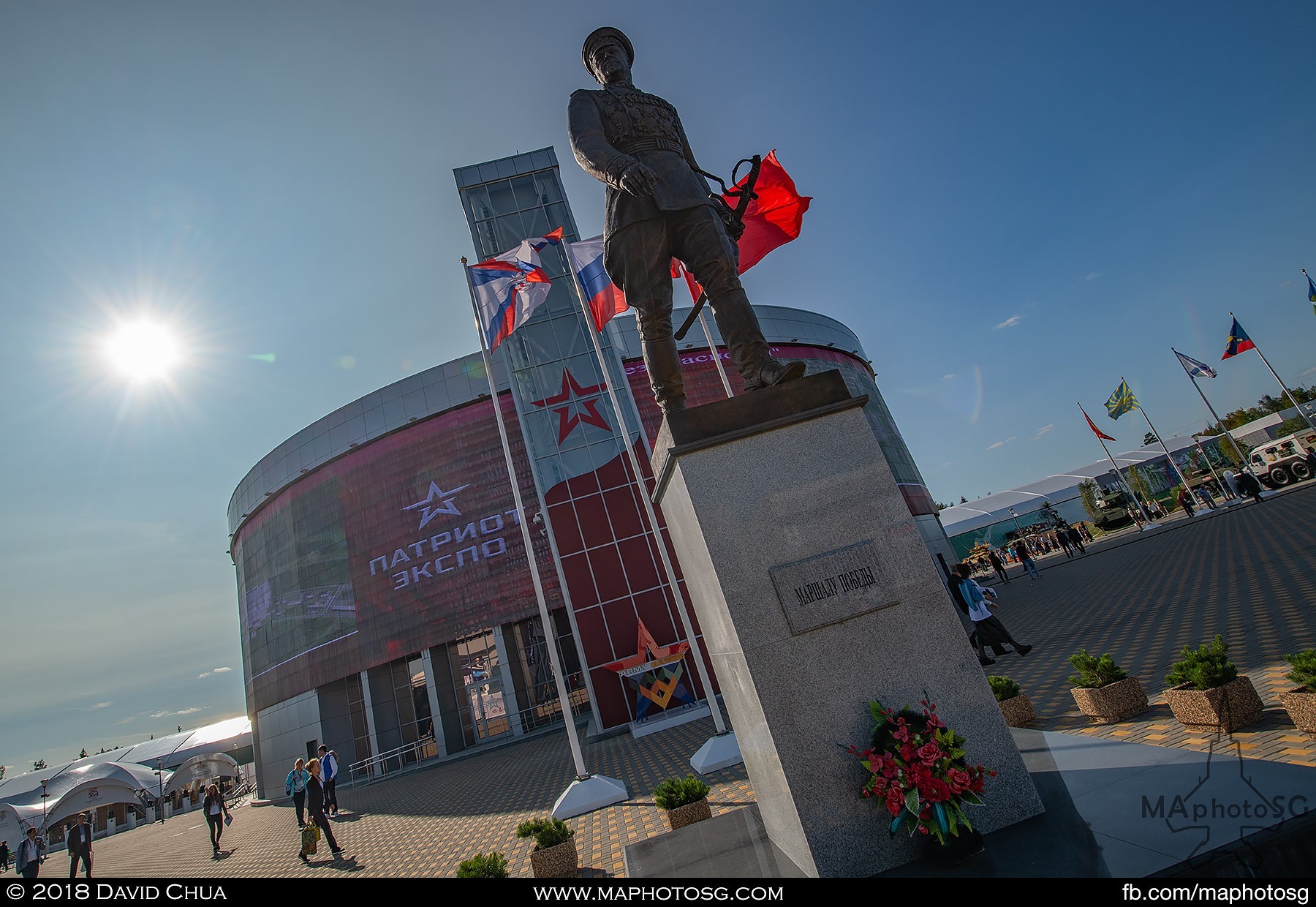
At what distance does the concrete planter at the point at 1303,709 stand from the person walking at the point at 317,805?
12.0 m

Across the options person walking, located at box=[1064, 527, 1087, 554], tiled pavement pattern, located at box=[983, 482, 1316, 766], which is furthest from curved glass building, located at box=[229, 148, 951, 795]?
tiled pavement pattern, located at box=[983, 482, 1316, 766]

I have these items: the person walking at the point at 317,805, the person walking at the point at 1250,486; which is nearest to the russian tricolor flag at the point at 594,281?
the person walking at the point at 317,805

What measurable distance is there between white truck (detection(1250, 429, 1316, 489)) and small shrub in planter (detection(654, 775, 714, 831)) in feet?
115

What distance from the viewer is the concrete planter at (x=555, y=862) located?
511 centimetres

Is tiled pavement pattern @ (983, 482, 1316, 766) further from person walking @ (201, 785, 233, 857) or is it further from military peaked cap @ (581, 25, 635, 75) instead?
person walking @ (201, 785, 233, 857)

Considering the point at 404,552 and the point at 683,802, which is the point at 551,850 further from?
the point at 404,552

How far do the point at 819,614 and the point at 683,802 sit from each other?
3.37 meters

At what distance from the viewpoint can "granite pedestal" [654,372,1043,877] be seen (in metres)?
2.74

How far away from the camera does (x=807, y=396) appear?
3396 millimetres

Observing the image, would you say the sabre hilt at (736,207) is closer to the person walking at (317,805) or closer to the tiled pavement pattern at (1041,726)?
the tiled pavement pattern at (1041,726)

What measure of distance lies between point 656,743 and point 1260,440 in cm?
5726

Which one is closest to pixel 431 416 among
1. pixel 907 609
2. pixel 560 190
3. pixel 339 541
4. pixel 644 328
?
pixel 339 541

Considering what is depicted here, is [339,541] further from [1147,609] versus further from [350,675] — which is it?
[1147,609]

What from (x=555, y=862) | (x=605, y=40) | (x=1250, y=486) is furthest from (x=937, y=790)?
(x=1250, y=486)
